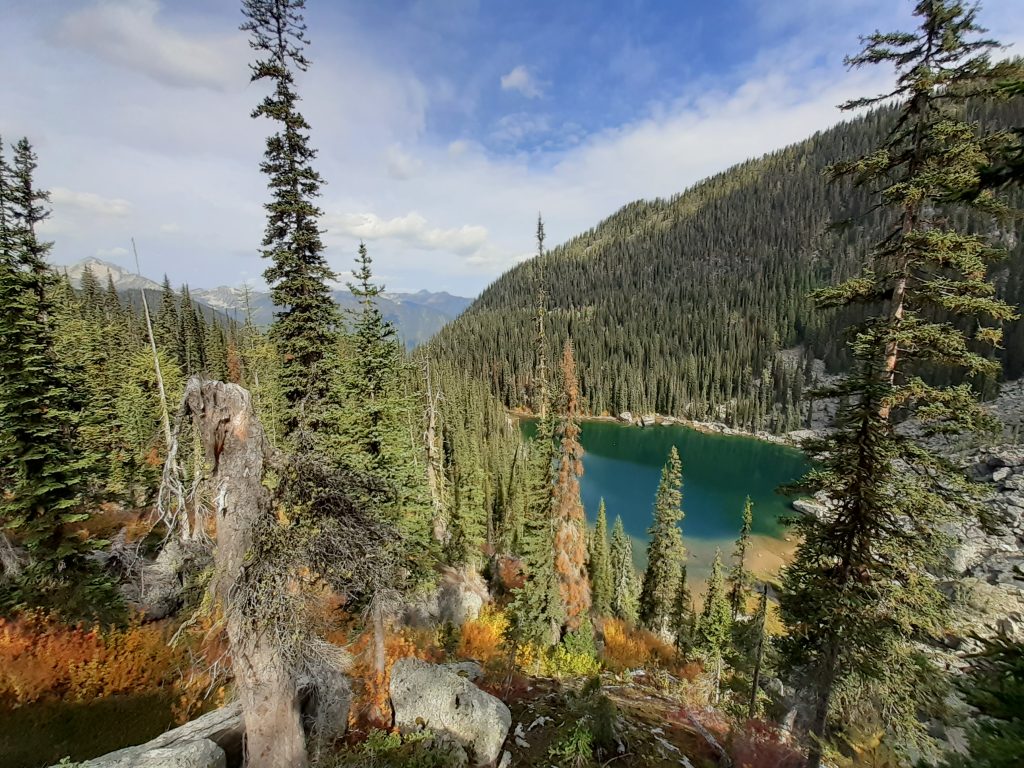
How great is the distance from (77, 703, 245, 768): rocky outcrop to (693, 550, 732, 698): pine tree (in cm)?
2124

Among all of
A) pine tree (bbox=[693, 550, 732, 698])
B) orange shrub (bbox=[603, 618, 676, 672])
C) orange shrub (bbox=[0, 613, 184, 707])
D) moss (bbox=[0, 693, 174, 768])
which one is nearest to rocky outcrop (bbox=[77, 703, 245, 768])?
moss (bbox=[0, 693, 174, 768])

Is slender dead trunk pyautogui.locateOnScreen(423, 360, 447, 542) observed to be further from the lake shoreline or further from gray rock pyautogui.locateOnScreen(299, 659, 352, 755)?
the lake shoreline

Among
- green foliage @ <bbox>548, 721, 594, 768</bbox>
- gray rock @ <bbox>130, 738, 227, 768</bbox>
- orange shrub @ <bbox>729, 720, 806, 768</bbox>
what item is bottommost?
orange shrub @ <bbox>729, 720, 806, 768</bbox>

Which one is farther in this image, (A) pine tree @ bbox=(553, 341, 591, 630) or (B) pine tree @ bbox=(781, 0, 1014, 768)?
(A) pine tree @ bbox=(553, 341, 591, 630)

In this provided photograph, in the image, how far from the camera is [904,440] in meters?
8.05

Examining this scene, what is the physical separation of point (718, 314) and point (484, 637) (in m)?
140

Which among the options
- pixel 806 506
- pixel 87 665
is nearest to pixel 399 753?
pixel 87 665

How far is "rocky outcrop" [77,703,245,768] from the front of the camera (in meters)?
5.83

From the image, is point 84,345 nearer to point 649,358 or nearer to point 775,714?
point 775,714

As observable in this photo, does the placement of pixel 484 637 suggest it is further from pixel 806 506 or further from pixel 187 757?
pixel 806 506

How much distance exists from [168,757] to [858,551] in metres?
11.6

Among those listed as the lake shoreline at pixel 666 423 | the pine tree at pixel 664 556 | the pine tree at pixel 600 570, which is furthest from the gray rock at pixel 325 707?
the lake shoreline at pixel 666 423

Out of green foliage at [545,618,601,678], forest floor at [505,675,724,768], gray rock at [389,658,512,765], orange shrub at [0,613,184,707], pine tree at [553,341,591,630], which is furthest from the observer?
pine tree at [553,341,591,630]

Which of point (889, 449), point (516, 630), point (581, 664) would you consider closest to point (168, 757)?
point (889, 449)
